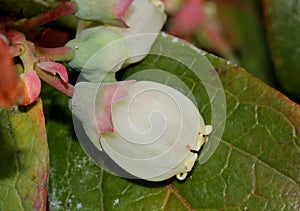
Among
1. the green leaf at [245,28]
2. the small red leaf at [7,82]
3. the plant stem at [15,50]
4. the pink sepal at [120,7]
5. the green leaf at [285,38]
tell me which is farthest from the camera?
the green leaf at [245,28]

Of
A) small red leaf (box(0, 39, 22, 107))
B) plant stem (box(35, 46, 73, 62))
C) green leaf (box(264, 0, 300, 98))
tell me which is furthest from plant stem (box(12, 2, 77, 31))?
green leaf (box(264, 0, 300, 98))

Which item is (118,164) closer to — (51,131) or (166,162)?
(166,162)

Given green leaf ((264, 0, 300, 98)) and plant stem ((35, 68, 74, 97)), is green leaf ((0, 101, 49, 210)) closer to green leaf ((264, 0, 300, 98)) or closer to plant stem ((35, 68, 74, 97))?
plant stem ((35, 68, 74, 97))

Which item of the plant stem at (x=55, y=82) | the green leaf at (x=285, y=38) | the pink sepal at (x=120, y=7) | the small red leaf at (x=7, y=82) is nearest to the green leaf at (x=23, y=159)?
the plant stem at (x=55, y=82)

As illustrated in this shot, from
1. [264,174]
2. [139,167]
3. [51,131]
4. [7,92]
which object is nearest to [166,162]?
[139,167]

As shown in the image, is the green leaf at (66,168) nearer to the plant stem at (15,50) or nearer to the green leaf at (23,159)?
the green leaf at (23,159)

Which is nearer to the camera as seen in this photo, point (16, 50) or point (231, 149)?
point (16, 50)

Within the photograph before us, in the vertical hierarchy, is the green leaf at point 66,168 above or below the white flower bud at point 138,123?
below
